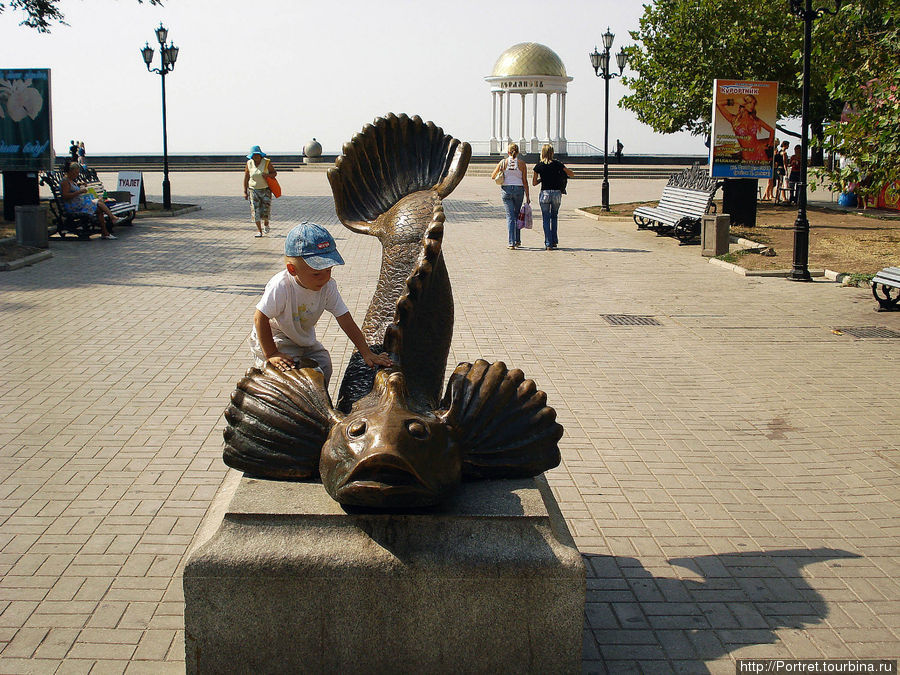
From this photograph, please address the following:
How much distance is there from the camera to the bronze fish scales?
11.1 ft

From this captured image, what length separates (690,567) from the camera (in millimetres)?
4570

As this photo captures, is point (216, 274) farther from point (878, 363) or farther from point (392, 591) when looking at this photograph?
point (392, 591)

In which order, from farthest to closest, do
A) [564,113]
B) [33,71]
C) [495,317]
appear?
[564,113] → [33,71] → [495,317]

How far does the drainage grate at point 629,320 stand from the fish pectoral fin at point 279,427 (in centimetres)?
709

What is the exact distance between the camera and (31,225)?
51.5 feet

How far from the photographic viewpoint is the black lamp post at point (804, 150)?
41.6 ft

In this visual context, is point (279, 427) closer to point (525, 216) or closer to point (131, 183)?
point (525, 216)

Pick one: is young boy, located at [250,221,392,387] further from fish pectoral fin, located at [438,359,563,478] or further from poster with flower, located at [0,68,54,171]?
poster with flower, located at [0,68,54,171]

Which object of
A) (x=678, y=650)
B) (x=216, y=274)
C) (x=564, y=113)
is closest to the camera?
(x=678, y=650)

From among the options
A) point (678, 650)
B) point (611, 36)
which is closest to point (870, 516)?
point (678, 650)

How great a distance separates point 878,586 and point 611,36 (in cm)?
2270

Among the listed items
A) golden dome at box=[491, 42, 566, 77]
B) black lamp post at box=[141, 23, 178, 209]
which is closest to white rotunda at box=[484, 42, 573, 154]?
golden dome at box=[491, 42, 566, 77]

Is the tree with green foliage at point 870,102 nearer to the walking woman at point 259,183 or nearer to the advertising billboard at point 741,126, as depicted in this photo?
the advertising billboard at point 741,126

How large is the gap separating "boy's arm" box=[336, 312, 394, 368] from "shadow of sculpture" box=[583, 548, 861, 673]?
60.1 inches
